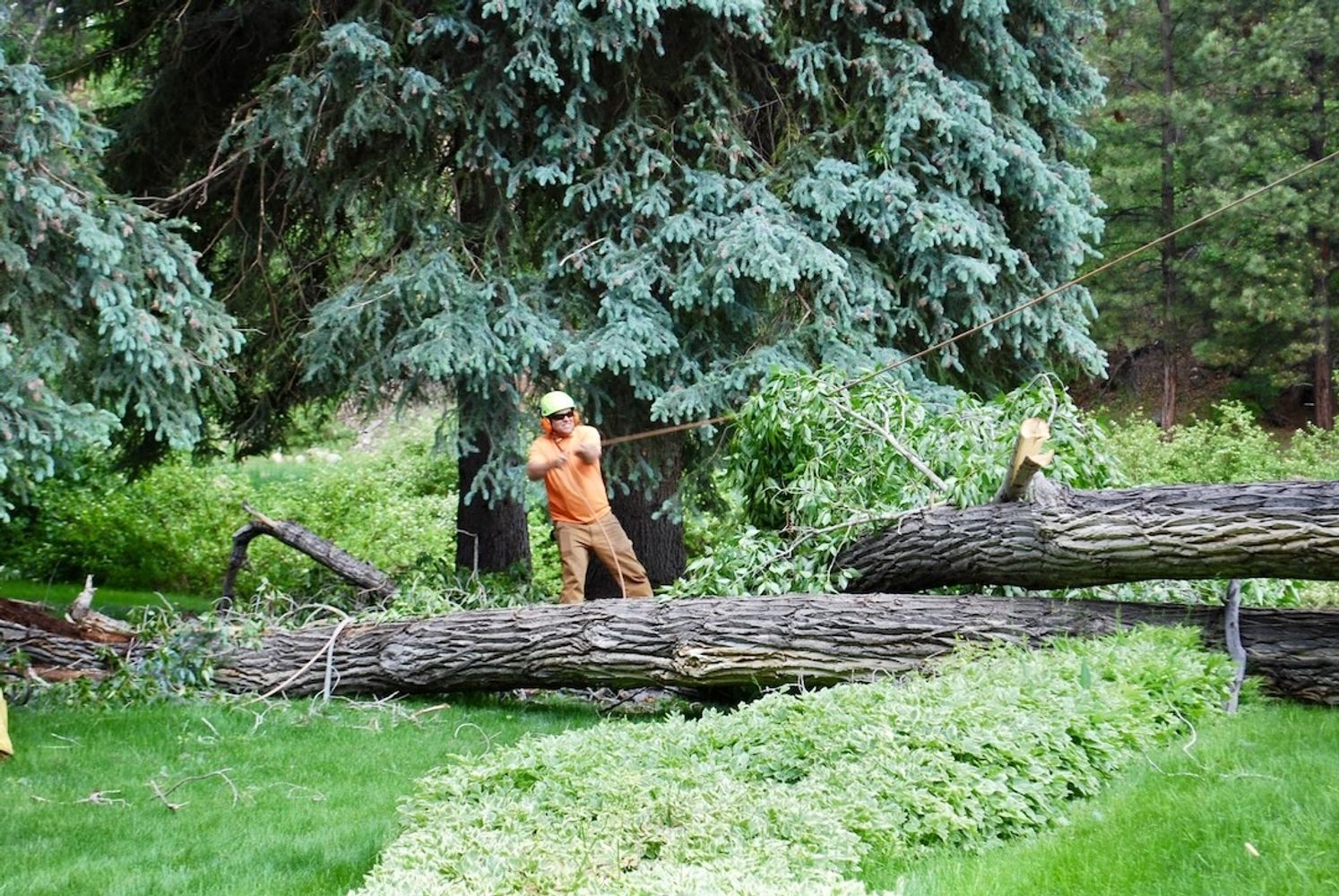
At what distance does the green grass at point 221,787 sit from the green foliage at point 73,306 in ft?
4.47

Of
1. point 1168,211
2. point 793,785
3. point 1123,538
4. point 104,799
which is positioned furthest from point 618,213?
point 1168,211

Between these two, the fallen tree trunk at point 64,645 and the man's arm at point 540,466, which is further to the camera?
the man's arm at point 540,466

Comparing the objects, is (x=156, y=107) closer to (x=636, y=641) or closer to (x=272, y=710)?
(x=272, y=710)

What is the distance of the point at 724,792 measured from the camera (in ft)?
15.3

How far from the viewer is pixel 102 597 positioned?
1543 centimetres

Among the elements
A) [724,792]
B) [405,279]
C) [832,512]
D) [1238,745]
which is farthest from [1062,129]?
[724,792]

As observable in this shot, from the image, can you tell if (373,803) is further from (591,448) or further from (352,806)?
(591,448)

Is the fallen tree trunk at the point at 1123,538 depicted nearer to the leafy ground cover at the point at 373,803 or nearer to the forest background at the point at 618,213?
the forest background at the point at 618,213

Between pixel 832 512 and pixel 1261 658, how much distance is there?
2.60 m

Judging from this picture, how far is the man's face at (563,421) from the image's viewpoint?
357 inches

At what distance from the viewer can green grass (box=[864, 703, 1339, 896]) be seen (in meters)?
4.04

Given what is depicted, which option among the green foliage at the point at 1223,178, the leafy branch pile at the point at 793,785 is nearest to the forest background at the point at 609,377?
the leafy branch pile at the point at 793,785

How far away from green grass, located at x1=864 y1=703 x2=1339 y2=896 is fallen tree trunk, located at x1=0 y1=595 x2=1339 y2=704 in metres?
1.95

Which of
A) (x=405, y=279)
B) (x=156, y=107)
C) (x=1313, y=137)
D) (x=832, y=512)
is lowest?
(x=832, y=512)
